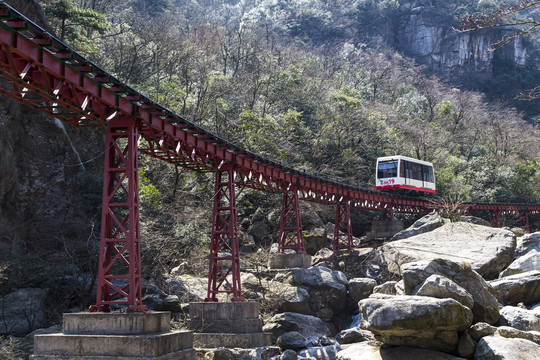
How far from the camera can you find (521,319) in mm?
16469

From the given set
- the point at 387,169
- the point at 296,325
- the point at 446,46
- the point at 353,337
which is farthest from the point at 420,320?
the point at 446,46

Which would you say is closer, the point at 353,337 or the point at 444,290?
the point at 444,290

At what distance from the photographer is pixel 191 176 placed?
34.7 meters

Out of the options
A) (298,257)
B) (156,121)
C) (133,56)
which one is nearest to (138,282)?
(156,121)

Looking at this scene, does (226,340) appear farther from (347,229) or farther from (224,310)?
(347,229)

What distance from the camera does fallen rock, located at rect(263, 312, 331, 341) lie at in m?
22.7

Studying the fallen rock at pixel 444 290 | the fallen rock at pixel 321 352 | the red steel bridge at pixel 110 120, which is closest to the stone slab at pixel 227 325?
the red steel bridge at pixel 110 120

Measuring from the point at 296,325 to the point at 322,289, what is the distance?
3.92 meters

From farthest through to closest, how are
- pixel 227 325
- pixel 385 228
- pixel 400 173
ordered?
pixel 385 228 < pixel 400 173 < pixel 227 325

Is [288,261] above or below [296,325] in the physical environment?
above

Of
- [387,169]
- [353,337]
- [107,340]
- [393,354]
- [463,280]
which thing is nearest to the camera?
[107,340]

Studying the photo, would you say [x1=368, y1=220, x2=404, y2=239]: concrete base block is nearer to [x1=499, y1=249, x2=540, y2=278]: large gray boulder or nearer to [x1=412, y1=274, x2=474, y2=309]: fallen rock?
[x1=499, y1=249, x2=540, y2=278]: large gray boulder

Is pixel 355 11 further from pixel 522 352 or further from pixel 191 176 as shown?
pixel 522 352

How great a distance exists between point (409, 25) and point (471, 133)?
44696mm
